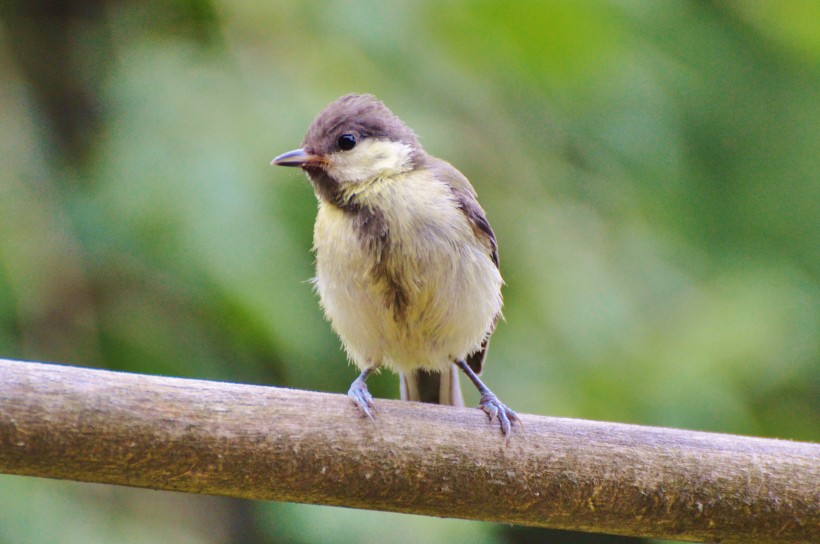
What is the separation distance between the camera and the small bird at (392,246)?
3.15 m

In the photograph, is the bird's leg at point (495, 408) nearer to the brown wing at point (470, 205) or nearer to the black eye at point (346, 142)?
the brown wing at point (470, 205)

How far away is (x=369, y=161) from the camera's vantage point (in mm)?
3297

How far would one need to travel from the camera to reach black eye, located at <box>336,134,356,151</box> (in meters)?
3.30

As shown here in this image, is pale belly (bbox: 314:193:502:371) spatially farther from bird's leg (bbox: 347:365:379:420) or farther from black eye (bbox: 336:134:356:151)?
bird's leg (bbox: 347:365:379:420)

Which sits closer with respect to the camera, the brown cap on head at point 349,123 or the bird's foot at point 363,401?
the bird's foot at point 363,401

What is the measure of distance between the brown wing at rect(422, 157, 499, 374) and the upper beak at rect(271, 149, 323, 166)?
423 millimetres

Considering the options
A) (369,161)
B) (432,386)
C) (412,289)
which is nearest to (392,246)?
(412,289)

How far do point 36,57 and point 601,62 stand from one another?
2.09 m

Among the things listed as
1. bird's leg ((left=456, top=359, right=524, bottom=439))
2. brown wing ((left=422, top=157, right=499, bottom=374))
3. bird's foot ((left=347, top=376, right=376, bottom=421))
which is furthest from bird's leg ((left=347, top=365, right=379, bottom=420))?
brown wing ((left=422, top=157, right=499, bottom=374))

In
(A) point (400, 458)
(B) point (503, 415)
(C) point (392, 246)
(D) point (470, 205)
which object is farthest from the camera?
(D) point (470, 205)

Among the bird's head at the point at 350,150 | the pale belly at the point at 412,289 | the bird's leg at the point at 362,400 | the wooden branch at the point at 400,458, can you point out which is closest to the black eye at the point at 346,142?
the bird's head at the point at 350,150

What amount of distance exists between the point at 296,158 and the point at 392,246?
408 mm

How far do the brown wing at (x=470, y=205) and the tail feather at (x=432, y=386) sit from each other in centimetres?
14

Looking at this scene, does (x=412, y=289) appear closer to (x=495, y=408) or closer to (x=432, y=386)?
(x=495, y=408)
